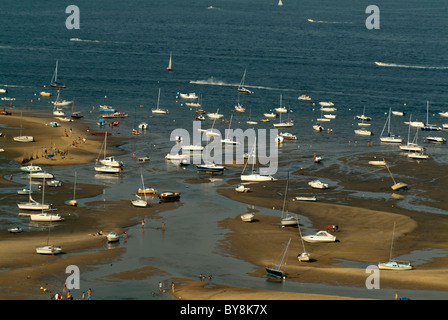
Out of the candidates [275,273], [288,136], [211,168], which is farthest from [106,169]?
[275,273]

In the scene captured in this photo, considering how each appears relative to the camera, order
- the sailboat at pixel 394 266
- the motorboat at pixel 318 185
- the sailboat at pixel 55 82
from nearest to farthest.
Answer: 1. the sailboat at pixel 394 266
2. the motorboat at pixel 318 185
3. the sailboat at pixel 55 82

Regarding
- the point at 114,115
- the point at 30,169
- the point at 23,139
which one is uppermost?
the point at 114,115

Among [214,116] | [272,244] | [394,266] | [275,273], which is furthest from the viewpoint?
[214,116]

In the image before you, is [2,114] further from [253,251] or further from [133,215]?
[253,251]

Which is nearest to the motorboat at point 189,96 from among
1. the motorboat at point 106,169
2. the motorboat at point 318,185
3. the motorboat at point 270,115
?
the motorboat at point 270,115

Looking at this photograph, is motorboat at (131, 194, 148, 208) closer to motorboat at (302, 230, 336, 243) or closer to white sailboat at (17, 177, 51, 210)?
white sailboat at (17, 177, 51, 210)

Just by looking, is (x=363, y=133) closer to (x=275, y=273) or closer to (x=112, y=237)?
(x=112, y=237)

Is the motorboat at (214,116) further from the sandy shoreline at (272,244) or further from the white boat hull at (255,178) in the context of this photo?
the white boat hull at (255,178)

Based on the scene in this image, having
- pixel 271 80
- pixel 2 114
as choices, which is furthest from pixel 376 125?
pixel 2 114
